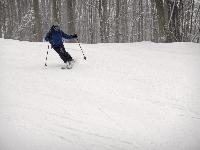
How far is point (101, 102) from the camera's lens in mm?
7891

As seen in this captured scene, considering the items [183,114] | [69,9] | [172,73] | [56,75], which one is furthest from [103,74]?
[69,9]

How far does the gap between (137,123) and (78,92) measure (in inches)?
90.5

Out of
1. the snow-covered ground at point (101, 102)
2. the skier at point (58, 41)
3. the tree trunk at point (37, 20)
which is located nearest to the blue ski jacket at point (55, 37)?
the skier at point (58, 41)

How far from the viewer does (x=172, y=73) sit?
34.4 feet

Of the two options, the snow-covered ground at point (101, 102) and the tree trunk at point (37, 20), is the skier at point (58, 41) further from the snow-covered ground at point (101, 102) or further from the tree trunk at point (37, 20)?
the tree trunk at point (37, 20)

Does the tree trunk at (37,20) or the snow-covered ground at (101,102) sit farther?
the tree trunk at (37,20)

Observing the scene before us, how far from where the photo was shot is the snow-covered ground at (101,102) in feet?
19.9

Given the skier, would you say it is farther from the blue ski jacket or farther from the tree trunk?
the tree trunk

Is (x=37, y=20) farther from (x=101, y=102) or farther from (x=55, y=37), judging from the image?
(x=101, y=102)

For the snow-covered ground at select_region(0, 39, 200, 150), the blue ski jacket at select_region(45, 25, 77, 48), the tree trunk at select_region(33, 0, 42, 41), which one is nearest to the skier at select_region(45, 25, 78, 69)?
the blue ski jacket at select_region(45, 25, 77, 48)


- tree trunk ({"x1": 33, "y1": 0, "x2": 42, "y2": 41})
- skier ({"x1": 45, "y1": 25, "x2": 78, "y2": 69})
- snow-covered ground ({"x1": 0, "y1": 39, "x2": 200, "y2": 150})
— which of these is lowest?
snow-covered ground ({"x1": 0, "y1": 39, "x2": 200, "y2": 150})

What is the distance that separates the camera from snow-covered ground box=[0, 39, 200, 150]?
6.05 meters

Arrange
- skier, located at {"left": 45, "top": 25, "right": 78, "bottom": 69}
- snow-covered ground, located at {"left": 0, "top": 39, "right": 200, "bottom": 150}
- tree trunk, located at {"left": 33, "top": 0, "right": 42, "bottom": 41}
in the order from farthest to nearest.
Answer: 1. tree trunk, located at {"left": 33, "top": 0, "right": 42, "bottom": 41}
2. skier, located at {"left": 45, "top": 25, "right": 78, "bottom": 69}
3. snow-covered ground, located at {"left": 0, "top": 39, "right": 200, "bottom": 150}

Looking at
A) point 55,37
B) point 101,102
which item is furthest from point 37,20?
point 101,102
